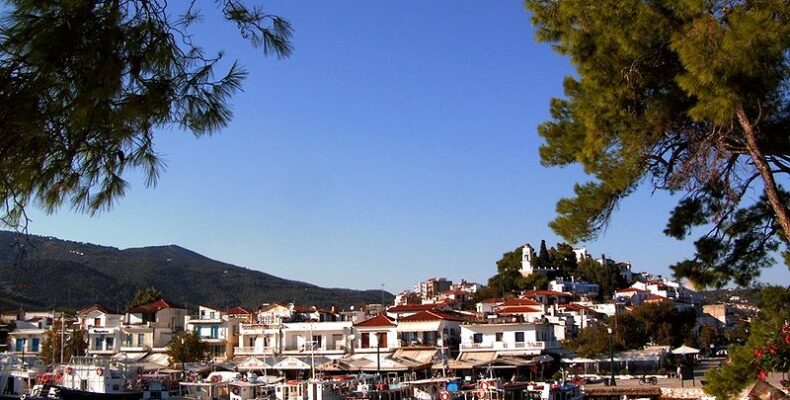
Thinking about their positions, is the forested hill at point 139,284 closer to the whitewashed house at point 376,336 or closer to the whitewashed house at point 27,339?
the whitewashed house at point 27,339

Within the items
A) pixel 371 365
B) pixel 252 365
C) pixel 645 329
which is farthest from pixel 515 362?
pixel 252 365

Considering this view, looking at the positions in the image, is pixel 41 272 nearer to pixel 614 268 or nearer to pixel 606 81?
pixel 614 268

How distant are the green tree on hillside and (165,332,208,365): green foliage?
1658 inches

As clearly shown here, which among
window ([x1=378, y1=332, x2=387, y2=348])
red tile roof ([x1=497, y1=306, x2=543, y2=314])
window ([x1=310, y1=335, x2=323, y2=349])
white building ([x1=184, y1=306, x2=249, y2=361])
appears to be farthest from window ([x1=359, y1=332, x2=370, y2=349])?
white building ([x1=184, y1=306, x2=249, y2=361])

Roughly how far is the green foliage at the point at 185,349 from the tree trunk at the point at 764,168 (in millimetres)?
44622

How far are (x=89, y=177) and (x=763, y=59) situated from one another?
751 centimetres

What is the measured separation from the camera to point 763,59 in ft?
30.5

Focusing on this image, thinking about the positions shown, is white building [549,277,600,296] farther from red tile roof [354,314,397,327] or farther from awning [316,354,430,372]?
awning [316,354,430,372]

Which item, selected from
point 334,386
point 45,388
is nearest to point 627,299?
point 334,386

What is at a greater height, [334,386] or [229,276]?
[229,276]

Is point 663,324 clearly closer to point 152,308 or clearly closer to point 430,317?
point 430,317

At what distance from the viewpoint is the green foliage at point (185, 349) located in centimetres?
5044

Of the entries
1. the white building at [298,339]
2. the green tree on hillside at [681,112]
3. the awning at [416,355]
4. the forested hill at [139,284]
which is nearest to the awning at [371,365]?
the awning at [416,355]

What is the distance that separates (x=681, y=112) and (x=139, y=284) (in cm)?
13238
